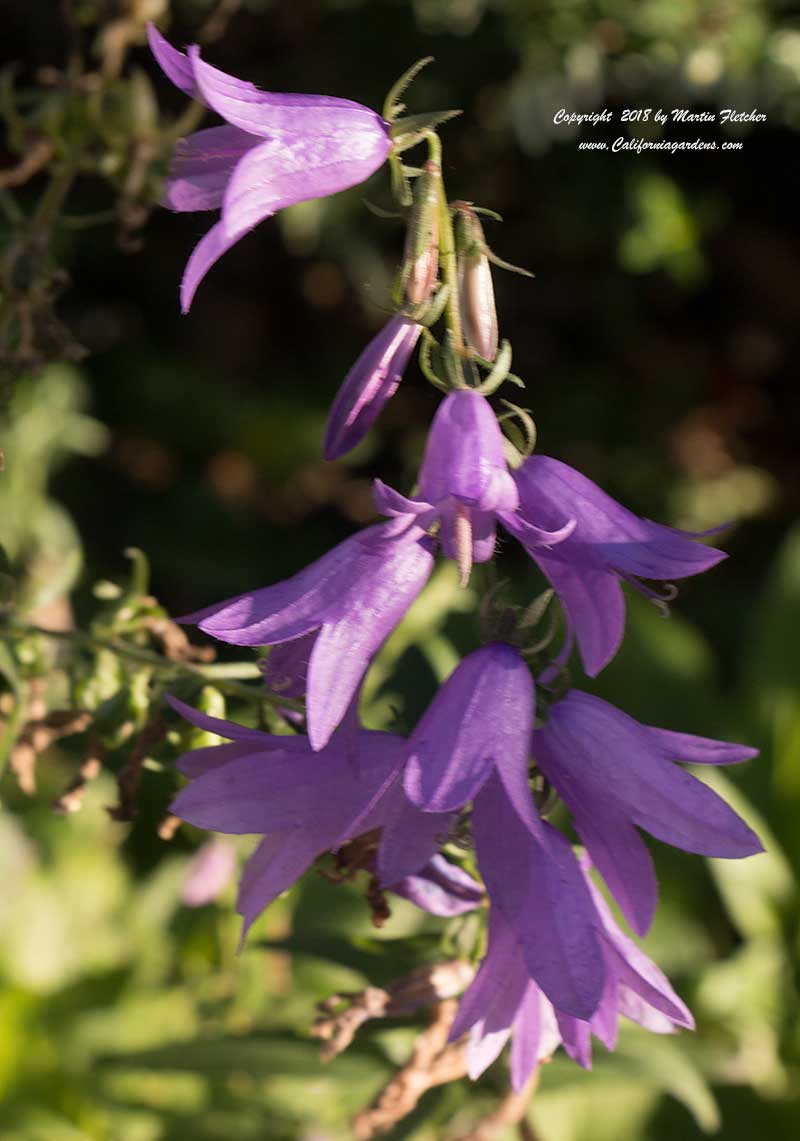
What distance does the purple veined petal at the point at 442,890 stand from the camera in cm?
81

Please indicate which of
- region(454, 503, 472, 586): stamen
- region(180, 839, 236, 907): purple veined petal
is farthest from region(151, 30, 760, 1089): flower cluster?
region(180, 839, 236, 907): purple veined petal

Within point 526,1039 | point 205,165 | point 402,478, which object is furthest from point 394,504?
point 402,478

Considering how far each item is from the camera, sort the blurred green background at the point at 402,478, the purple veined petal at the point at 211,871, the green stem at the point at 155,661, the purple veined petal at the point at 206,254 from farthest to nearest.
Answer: the blurred green background at the point at 402,478, the purple veined petal at the point at 211,871, the green stem at the point at 155,661, the purple veined petal at the point at 206,254

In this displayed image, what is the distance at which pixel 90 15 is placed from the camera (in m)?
1.22

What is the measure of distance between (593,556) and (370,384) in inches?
6.4

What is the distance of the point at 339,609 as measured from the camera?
0.70 meters

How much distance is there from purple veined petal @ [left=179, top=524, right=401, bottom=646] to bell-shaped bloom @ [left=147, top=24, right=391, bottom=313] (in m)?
0.17

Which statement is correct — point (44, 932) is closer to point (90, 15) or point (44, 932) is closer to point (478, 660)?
point (90, 15)

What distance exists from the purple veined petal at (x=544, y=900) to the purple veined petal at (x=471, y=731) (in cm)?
4

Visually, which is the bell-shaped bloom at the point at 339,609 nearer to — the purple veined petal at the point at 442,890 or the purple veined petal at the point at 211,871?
the purple veined petal at the point at 442,890

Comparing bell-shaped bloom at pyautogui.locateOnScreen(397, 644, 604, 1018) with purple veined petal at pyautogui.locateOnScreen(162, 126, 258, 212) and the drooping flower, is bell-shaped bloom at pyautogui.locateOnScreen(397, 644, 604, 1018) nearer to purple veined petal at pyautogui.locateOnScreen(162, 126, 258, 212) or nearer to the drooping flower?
the drooping flower

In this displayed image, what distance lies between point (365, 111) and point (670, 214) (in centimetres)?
172

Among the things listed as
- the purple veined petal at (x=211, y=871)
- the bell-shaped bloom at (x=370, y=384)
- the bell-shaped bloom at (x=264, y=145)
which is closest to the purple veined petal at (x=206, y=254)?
the bell-shaped bloom at (x=264, y=145)

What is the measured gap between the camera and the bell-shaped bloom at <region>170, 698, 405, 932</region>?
2.34 feet
